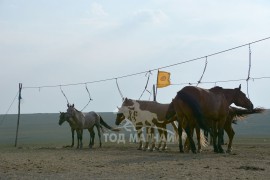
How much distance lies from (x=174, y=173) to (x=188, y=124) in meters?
6.09

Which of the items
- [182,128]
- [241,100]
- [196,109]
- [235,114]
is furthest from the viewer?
[235,114]

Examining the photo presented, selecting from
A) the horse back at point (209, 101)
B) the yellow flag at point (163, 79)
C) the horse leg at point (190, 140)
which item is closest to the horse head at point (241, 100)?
the horse back at point (209, 101)

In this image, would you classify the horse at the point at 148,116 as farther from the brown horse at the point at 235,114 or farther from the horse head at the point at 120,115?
the brown horse at the point at 235,114

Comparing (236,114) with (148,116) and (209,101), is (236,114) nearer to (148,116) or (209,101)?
(209,101)

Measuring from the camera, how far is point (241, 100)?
20.2 meters

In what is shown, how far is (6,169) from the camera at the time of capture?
13445mm

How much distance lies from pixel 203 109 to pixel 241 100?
2678mm

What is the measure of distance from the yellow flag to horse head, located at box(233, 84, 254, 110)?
6.67 metres

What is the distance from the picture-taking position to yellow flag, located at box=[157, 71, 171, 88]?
26.6 m

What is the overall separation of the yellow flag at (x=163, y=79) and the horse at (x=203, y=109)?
7209mm

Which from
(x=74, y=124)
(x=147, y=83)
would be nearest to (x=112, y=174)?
(x=74, y=124)

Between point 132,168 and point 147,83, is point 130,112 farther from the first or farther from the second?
point 132,168

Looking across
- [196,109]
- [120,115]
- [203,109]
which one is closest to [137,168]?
[196,109]

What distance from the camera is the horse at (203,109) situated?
17547mm
